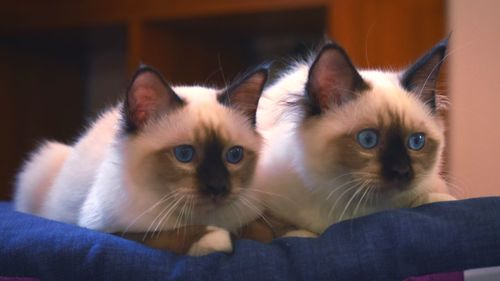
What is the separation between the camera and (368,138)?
3.95 feet

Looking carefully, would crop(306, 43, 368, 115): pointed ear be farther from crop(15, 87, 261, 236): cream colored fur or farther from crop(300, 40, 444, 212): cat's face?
crop(15, 87, 261, 236): cream colored fur

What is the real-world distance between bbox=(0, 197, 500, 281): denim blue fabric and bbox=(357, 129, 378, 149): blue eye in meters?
0.15

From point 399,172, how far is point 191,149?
0.42 m

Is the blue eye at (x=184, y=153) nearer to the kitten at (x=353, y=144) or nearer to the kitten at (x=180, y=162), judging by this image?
the kitten at (x=180, y=162)

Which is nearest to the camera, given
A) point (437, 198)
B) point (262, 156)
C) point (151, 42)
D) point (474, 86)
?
point (437, 198)

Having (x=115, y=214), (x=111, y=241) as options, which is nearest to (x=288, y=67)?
(x=115, y=214)

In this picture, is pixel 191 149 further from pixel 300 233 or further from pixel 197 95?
pixel 300 233

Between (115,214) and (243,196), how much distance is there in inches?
11.0

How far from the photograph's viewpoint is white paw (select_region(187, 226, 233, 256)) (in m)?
1.08

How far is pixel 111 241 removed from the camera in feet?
3.56

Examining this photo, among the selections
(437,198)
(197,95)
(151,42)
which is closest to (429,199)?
(437,198)

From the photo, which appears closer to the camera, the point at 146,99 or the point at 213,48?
the point at 146,99

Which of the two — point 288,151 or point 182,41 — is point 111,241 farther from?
point 182,41

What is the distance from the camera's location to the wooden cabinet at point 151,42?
7.35ft
